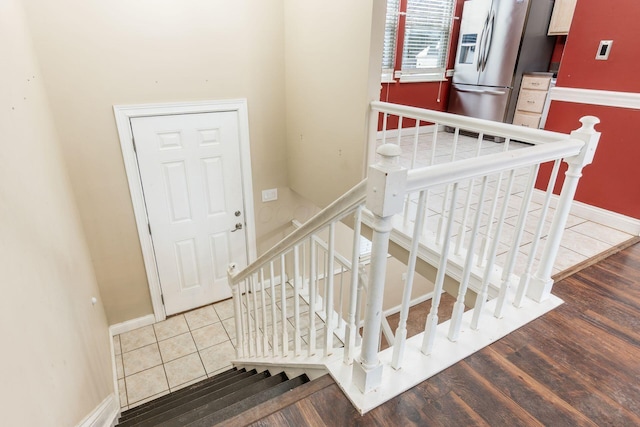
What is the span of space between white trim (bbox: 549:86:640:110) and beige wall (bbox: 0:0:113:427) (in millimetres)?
3982

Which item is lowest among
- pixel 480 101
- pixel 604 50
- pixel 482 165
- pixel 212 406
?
pixel 212 406

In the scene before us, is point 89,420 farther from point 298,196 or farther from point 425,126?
point 425,126

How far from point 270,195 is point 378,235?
10.2 feet

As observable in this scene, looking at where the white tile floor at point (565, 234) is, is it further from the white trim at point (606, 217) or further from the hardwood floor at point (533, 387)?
the hardwood floor at point (533, 387)

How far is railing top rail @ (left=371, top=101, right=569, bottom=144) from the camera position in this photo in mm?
1763

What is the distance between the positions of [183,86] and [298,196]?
1.73 meters

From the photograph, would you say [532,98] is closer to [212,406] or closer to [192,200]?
[192,200]

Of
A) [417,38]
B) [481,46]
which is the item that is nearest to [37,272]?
[417,38]

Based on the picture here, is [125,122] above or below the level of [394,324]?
above

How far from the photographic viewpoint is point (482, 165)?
1.31 meters

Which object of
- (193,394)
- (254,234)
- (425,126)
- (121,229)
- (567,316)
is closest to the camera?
(567,316)

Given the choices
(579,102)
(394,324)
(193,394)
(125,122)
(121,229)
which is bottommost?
(394,324)

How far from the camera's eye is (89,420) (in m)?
2.00

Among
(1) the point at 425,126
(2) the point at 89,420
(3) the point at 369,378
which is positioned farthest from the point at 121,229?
(1) the point at 425,126
